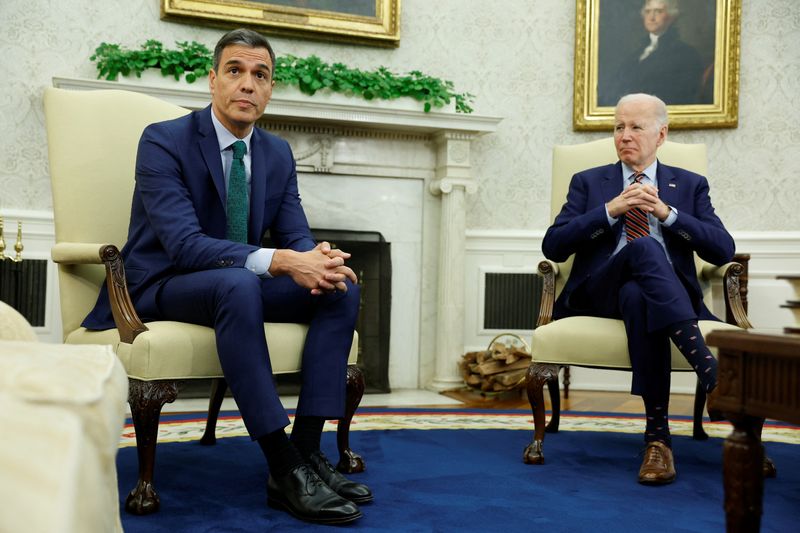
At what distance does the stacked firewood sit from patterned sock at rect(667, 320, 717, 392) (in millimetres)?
1858

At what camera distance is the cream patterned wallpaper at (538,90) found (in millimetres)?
4883

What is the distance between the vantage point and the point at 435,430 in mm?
3271

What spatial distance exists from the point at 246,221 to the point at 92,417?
5.35 ft

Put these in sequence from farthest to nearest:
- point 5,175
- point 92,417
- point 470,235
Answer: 1. point 470,235
2. point 5,175
3. point 92,417

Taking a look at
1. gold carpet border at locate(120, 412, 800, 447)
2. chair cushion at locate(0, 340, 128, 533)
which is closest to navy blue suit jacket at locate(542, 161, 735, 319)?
gold carpet border at locate(120, 412, 800, 447)

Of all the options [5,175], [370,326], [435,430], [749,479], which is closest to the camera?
[749,479]

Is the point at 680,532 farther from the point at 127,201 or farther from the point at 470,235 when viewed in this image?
the point at 470,235

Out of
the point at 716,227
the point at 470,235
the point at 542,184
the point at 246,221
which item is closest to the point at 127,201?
the point at 246,221

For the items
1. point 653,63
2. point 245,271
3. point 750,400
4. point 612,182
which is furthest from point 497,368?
point 750,400

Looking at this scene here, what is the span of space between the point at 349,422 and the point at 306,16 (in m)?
2.96

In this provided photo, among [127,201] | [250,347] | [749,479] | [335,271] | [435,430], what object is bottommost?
[435,430]

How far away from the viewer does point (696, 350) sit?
2.43 metres

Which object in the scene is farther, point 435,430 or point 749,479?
point 435,430

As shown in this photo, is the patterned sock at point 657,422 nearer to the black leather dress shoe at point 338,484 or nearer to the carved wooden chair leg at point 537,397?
the carved wooden chair leg at point 537,397
